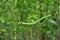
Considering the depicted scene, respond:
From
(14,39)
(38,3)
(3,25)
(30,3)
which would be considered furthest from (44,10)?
(3,25)

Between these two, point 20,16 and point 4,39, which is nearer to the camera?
point 20,16

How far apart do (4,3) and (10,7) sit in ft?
0.58

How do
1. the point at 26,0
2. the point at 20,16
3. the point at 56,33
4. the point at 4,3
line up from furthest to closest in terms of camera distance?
the point at 56,33 < the point at 4,3 < the point at 20,16 < the point at 26,0

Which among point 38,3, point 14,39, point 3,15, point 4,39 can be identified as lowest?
point 4,39

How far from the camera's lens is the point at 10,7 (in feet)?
9.51

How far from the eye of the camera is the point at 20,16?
285 centimetres

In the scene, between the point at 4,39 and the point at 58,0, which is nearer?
the point at 58,0

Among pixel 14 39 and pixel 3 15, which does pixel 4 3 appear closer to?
pixel 3 15

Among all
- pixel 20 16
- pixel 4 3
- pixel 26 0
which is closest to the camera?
pixel 26 0

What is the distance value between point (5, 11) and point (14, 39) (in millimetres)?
443

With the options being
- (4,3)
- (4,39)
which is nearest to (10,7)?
(4,3)

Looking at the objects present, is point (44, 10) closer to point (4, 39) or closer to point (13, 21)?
point (13, 21)

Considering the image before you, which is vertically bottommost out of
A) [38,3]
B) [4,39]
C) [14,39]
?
[4,39]

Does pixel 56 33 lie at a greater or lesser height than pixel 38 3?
lesser
